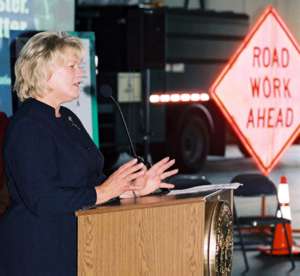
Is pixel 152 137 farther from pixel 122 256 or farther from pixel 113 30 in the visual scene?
pixel 122 256

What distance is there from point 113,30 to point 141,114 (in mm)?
1204

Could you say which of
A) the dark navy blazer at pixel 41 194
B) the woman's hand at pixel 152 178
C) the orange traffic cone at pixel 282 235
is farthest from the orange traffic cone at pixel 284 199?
the dark navy blazer at pixel 41 194

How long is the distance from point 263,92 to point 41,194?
282 inches

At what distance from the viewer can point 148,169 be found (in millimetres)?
4816

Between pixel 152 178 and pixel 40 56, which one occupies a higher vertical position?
pixel 40 56

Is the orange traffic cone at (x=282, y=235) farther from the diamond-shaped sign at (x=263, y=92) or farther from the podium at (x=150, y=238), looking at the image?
the podium at (x=150, y=238)

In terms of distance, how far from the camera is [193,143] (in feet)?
56.4

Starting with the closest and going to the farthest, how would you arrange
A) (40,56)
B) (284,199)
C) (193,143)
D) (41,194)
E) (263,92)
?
1. (41,194)
2. (40,56)
3. (284,199)
4. (263,92)
5. (193,143)

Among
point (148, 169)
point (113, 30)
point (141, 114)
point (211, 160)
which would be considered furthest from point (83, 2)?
point (148, 169)

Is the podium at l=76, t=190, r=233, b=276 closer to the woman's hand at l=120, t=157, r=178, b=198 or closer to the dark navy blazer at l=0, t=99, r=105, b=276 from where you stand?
the dark navy blazer at l=0, t=99, r=105, b=276

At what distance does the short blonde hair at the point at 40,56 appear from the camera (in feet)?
14.1

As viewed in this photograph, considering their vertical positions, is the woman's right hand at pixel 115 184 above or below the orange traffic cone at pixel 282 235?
above

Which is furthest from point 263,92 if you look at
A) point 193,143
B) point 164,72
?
point 193,143

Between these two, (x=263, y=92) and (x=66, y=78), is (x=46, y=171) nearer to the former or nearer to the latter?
(x=66, y=78)
